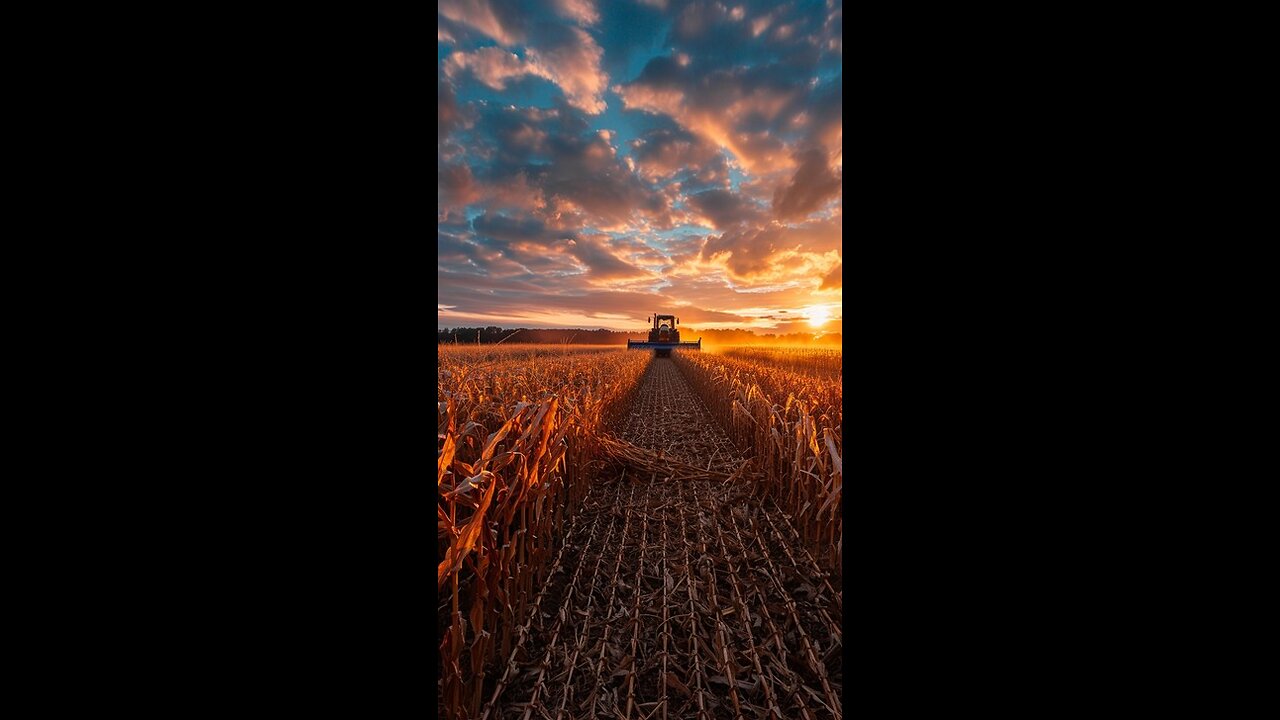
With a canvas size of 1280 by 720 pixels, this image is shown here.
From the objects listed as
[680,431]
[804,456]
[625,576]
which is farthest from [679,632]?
[680,431]

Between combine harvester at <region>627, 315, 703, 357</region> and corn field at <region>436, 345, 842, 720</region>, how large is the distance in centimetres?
3033

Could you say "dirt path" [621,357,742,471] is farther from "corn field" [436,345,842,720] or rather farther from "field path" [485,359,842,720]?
"field path" [485,359,842,720]

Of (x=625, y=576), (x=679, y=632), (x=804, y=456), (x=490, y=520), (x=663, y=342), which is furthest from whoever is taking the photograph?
(x=663, y=342)

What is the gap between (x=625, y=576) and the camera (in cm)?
375

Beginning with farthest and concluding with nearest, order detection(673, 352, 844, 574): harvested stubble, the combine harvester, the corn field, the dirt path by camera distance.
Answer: the combine harvester, the dirt path, detection(673, 352, 844, 574): harvested stubble, the corn field

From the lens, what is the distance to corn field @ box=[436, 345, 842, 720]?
2381 millimetres

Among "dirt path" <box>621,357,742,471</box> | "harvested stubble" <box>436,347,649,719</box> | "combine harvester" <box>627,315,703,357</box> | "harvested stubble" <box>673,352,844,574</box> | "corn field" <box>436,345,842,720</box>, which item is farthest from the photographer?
"combine harvester" <box>627,315,703,357</box>

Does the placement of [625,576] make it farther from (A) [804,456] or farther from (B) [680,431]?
(B) [680,431]

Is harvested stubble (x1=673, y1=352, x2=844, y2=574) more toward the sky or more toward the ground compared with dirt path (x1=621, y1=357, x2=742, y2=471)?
more toward the sky

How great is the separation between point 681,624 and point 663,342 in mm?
34936

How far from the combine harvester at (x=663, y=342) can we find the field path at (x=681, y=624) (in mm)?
31333

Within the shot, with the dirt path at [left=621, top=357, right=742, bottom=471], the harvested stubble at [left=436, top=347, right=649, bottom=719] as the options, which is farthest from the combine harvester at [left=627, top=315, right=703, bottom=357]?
the harvested stubble at [left=436, top=347, right=649, bottom=719]
